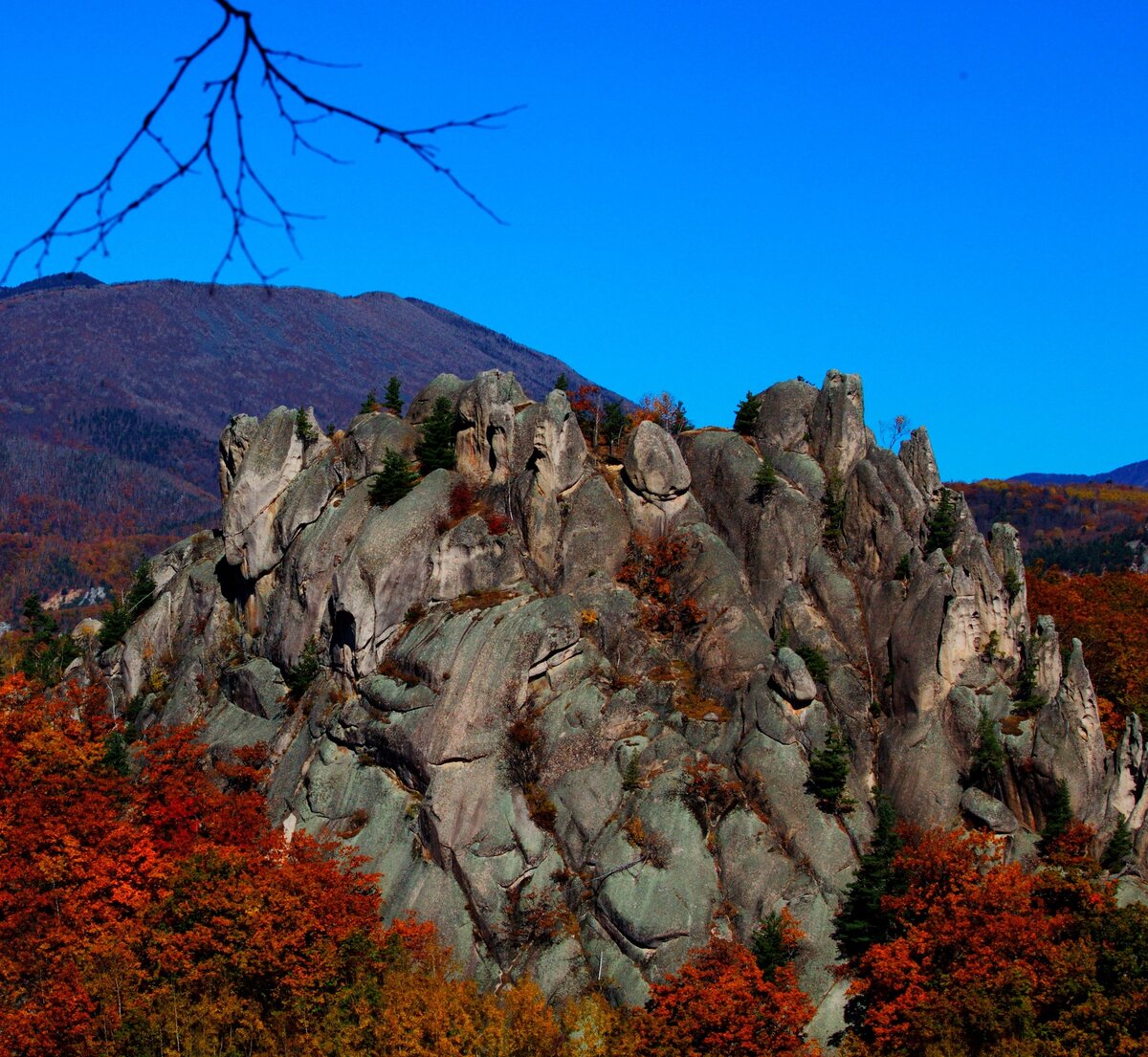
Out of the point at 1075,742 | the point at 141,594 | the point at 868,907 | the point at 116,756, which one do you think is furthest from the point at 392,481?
the point at 1075,742

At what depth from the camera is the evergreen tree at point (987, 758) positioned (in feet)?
165

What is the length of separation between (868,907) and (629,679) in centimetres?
1364

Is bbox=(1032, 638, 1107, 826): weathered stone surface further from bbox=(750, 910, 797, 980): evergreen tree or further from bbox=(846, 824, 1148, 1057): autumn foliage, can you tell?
bbox=(750, 910, 797, 980): evergreen tree

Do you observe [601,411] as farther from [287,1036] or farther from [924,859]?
[287,1036]

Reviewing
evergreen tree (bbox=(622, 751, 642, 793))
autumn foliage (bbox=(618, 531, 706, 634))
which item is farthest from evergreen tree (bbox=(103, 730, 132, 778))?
autumn foliage (bbox=(618, 531, 706, 634))

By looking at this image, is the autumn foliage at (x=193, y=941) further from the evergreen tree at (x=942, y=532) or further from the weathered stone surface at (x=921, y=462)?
the weathered stone surface at (x=921, y=462)

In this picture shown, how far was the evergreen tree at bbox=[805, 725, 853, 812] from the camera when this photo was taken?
165 ft

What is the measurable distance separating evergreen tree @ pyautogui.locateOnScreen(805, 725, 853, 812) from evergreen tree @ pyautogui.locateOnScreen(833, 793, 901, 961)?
8.98 feet

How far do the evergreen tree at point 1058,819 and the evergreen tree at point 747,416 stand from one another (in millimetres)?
23629

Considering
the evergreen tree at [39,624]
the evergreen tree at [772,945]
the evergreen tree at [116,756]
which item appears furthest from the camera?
the evergreen tree at [39,624]

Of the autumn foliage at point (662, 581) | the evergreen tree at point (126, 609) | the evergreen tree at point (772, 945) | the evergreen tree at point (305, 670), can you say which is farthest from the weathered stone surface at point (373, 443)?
the evergreen tree at point (772, 945)

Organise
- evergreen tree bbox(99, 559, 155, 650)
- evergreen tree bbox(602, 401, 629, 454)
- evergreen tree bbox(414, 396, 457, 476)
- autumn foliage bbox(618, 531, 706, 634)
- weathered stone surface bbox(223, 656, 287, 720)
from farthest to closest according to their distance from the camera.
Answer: evergreen tree bbox(99, 559, 155, 650) < evergreen tree bbox(602, 401, 629, 454) < evergreen tree bbox(414, 396, 457, 476) < weathered stone surface bbox(223, 656, 287, 720) < autumn foliage bbox(618, 531, 706, 634)

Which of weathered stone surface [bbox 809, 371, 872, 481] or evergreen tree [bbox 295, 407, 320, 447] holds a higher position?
weathered stone surface [bbox 809, 371, 872, 481]

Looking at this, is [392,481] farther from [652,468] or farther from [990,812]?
[990,812]
